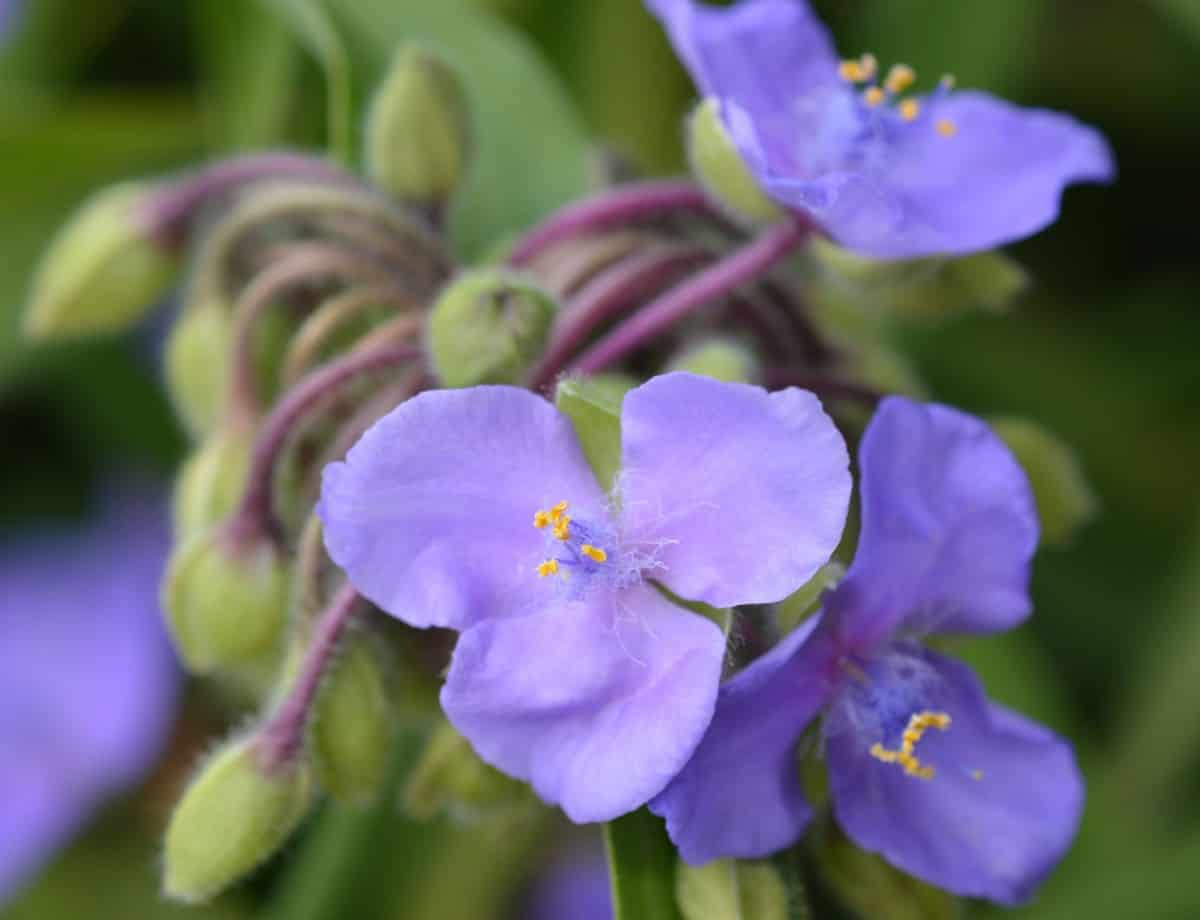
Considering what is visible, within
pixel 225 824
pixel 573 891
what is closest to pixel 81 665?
pixel 573 891

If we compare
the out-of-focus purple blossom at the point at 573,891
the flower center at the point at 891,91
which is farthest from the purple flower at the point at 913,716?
the out-of-focus purple blossom at the point at 573,891

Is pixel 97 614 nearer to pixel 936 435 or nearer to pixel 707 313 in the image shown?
pixel 707 313

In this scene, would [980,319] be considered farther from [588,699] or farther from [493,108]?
[588,699]

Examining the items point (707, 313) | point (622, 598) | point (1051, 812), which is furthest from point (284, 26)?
point (1051, 812)

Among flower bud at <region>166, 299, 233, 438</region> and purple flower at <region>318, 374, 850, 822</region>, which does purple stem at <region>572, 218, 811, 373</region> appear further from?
flower bud at <region>166, 299, 233, 438</region>

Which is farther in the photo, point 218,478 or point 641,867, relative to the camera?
point 218,478

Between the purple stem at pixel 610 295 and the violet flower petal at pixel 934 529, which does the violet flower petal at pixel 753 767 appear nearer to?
the violet flower petal at pixel 934 529
